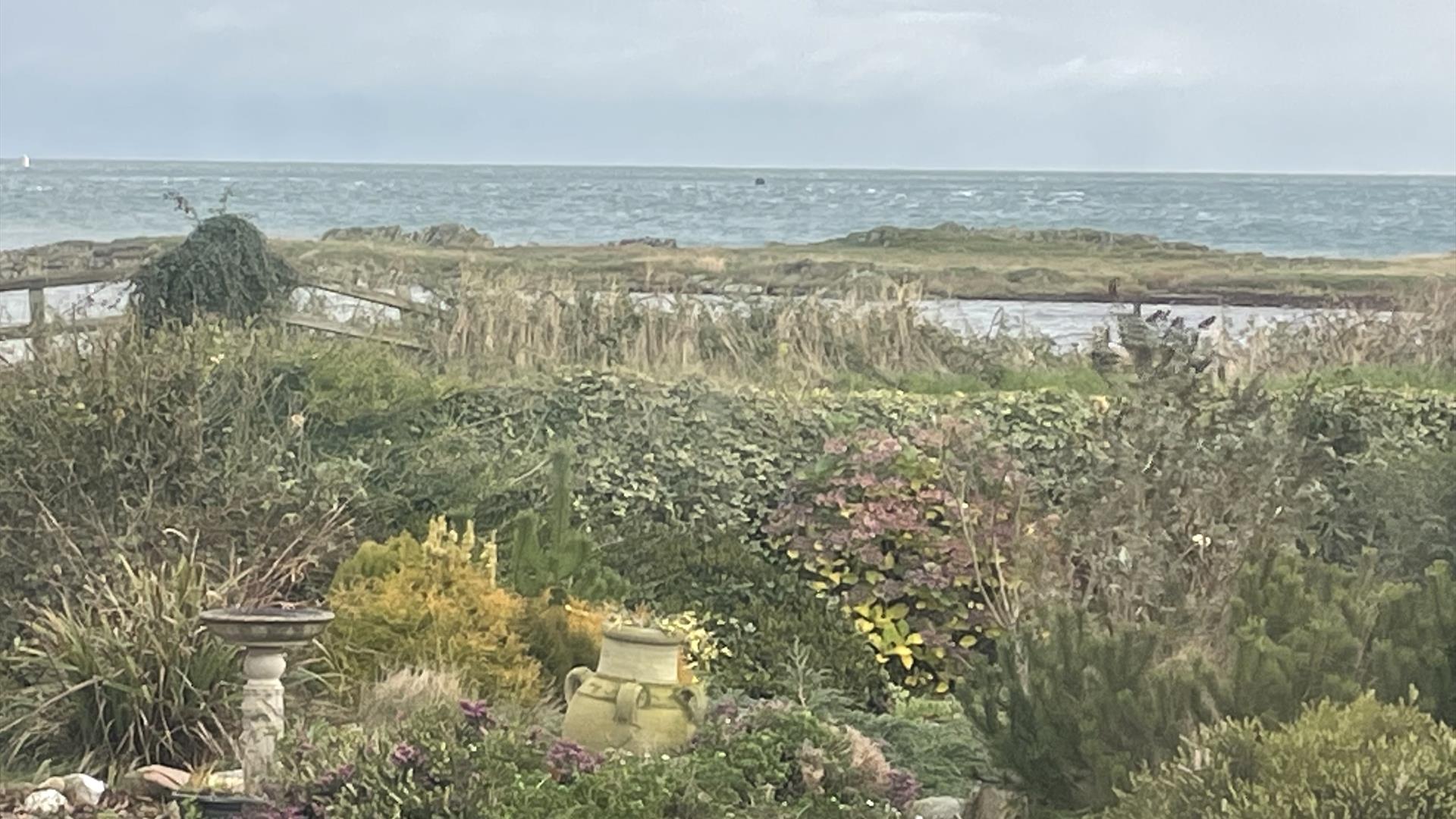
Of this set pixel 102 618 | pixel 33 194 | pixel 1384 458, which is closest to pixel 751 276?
pixel 1384 458

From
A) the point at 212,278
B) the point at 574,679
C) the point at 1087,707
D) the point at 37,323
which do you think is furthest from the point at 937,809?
the point at 212,278

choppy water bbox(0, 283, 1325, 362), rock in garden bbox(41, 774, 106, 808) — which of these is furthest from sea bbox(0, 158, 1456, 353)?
rock in garden bbox(41, 774, 106, 808)

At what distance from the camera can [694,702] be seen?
18.4 ft

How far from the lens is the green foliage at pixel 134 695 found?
18.9ft

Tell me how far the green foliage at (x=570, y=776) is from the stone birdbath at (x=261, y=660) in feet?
0.64

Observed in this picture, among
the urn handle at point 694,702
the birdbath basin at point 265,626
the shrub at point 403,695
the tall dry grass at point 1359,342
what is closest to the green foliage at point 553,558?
the shrub at point 403,695

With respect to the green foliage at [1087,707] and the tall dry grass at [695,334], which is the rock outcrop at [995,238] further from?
the green foliage at [1087,707]

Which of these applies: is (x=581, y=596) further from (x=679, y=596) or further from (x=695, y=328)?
(x=695, y=328)

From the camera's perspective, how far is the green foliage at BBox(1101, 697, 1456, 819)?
3549mm

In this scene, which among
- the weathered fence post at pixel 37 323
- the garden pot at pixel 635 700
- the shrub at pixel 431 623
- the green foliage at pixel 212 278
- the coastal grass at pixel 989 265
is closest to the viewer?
the garden pot at pixel 635 700

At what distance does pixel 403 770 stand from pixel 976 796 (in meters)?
1.58

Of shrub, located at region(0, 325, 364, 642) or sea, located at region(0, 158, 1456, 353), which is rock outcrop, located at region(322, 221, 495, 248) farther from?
shrub, located at region(0, 325, 364, 642)

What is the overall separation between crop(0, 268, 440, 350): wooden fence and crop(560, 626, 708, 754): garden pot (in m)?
4.11

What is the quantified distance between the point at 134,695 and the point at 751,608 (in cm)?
276
